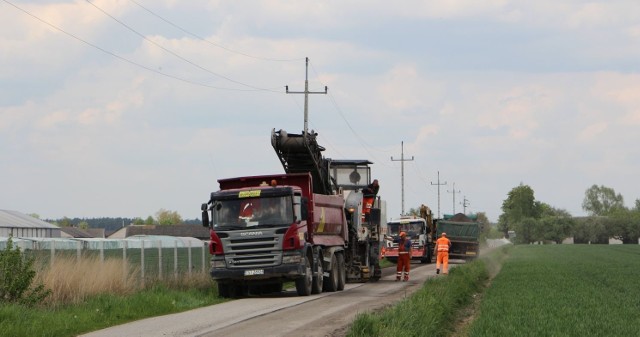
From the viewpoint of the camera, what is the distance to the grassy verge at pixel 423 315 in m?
14.2

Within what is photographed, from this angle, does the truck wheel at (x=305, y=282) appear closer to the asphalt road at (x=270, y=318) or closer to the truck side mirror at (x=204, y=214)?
the asphalt road at (x=270, y=318)

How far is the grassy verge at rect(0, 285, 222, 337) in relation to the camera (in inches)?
648

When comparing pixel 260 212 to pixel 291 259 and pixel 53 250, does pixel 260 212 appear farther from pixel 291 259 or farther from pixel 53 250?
pixel 53 250

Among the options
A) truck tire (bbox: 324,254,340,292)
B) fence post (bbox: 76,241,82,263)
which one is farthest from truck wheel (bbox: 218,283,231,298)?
fence post (bbox: 76,241,82,263)

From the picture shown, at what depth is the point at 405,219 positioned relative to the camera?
54406 millimetres

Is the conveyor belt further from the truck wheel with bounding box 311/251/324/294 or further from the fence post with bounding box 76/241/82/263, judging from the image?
the fence post with bounding box 76/241/82/263

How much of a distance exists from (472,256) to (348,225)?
24.4 m

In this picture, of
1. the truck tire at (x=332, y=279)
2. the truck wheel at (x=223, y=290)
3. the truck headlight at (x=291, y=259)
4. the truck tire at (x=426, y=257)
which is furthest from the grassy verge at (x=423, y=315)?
the truck tire at (x=426, y=257)

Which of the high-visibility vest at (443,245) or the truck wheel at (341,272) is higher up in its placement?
the high-visibility vest at (443,245)

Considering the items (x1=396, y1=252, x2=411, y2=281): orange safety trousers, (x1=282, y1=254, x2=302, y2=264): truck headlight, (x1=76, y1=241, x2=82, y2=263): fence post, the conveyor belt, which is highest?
the conveyor belt

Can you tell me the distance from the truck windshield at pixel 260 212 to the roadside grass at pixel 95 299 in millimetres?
2223

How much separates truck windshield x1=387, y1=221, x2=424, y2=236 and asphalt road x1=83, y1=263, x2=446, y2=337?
26.3 metres

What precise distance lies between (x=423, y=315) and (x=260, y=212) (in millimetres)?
10342

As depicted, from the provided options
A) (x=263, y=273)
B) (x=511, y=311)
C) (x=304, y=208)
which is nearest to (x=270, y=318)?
(x=511, y=311)
